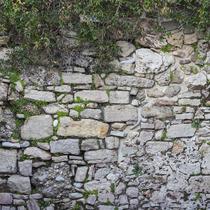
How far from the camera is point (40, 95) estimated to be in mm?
3838

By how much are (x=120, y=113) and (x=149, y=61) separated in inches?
24.0

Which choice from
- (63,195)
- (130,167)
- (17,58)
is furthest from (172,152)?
(17,58)

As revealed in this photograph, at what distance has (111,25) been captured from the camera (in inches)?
149

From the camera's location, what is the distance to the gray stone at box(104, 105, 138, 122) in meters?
3.93

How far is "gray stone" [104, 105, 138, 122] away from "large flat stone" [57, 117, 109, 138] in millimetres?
97

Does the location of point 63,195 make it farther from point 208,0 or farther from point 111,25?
point 208,0

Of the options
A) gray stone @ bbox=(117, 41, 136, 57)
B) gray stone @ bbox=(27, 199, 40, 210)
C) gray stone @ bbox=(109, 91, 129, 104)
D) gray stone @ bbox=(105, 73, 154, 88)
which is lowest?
gray stone @ bbox=(27, 199, 40, 210)

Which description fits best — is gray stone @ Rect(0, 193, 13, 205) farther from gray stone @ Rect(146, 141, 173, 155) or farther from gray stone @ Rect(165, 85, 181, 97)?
gray stone @ Rect(165, 85, 181, 97)

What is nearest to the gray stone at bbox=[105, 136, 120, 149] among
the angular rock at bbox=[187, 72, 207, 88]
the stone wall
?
the stone wall

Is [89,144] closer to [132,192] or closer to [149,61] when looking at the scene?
[132,192]

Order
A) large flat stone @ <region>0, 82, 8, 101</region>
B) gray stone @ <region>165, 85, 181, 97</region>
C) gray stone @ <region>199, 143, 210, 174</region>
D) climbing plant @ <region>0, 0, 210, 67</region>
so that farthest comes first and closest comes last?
1. gray stone @ <region>199, 143, 210, 174</region>
2. gray stone @ <region>165, 85, 181, 97</region>
3. large flat stone @ <region>0, 82, 8, 101</region>
4. climbing plant @ <region>0, 0, 210, 67</region>

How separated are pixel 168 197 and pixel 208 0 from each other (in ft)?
6.79

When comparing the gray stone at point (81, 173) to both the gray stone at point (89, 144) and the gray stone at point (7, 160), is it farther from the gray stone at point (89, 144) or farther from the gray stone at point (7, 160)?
the gray stone at point (7, 160)

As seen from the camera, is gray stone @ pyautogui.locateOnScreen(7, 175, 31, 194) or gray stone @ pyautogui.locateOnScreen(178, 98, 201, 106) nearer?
gray stone @ pyautogui.locateOnScreen(7, 175, 31, 194)
